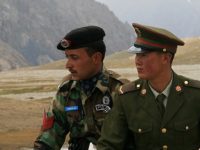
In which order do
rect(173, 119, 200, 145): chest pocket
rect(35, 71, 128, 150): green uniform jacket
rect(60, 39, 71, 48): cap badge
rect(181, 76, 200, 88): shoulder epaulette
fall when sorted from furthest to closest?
rect(35, 71, 128, 150): green uniform jacket < rect(60, 39, 71, 48): cap badge < rect(181, 76, 200, 88): shoulder epaulette < rect(173, 119, 200, 145): chest pocket

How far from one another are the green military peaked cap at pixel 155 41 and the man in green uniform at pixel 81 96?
800 mm

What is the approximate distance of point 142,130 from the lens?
418cm

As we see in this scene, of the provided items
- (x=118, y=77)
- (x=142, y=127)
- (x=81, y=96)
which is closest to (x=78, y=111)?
(x=81, y=96)

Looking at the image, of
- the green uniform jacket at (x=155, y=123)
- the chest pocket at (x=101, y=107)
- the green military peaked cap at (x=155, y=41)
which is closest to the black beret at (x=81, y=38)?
the chest pocket at (x=101, y=107)

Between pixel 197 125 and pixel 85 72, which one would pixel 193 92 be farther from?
pixel 85 72

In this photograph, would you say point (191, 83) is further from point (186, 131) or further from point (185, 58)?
point (185, 58)

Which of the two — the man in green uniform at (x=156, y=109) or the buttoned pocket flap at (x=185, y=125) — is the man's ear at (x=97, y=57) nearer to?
the man in green uniform at (x=156, y=109)

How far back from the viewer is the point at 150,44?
426 centimetres

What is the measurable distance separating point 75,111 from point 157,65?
4.04ft

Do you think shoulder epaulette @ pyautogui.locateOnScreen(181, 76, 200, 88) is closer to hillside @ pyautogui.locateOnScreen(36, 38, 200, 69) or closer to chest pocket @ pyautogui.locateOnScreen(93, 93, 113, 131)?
chest pocket @ pyautogui.locateOnScreen(93, 93, 113, 131)

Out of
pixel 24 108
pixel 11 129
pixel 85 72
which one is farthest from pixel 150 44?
pixel 24 108

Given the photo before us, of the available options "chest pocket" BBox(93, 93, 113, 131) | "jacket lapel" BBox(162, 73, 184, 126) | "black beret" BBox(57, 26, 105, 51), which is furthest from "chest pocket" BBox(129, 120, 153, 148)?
"black beret" BBox(57, 26, 105, 51)

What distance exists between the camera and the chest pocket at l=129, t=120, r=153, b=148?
418cm

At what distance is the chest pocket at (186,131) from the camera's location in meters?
4.16
